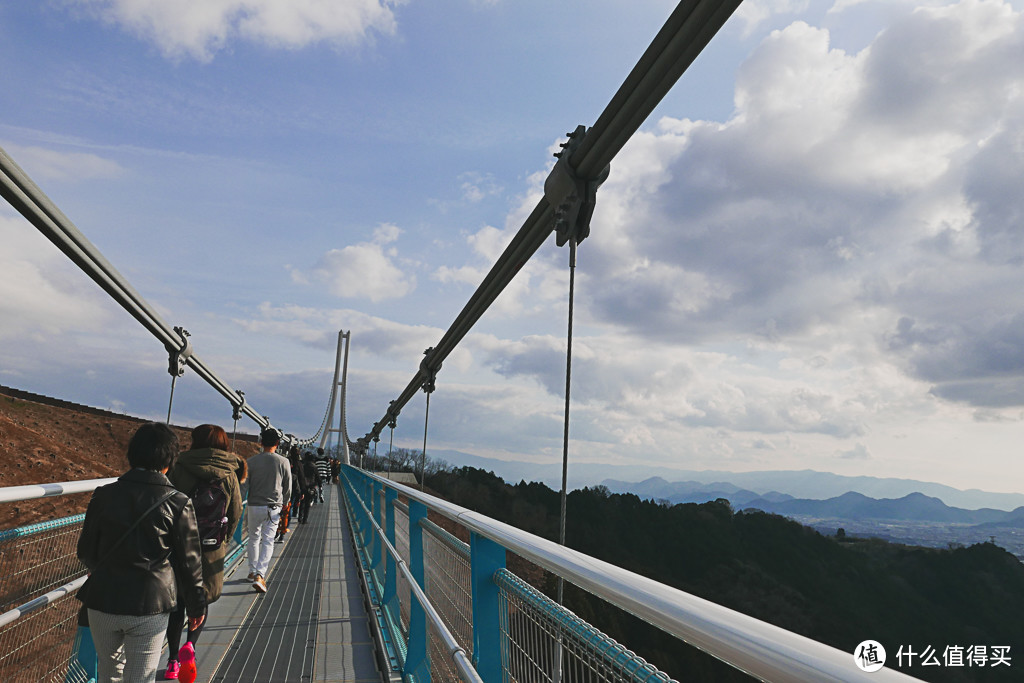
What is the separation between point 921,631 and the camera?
6162 cm

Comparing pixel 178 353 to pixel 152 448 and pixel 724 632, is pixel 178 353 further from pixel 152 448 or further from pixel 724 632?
pixel 724 632

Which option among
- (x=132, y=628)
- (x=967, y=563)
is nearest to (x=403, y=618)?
(x=132, y=628)

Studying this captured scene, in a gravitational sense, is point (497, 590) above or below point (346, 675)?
above

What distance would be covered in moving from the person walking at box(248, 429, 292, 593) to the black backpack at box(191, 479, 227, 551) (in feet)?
6.15

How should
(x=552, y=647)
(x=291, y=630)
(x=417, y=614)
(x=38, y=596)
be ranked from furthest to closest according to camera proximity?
1. (x=291, y=630)
2. (x=417, y=614)
3. (x=38, y=596)
4. (x=552, y=647)

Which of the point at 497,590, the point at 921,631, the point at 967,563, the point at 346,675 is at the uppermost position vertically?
the point at 497,590

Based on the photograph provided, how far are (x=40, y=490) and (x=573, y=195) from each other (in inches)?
136

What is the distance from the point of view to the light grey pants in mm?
2312

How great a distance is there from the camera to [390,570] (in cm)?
434

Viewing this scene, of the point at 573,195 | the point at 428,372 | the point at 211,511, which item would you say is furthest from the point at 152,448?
the point at 428,372

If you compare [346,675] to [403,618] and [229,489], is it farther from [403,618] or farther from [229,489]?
[229,489]

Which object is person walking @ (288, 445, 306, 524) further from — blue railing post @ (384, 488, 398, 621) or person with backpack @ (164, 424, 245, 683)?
person with backpack @ (164, 424, 245, 683)

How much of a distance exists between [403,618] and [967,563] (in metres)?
80.8

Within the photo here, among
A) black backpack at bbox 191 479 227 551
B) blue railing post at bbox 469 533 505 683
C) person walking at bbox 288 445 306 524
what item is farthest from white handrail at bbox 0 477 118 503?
person walking at bbox 288 445 306 524
